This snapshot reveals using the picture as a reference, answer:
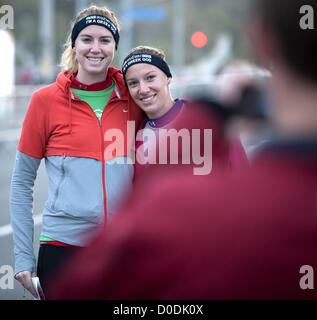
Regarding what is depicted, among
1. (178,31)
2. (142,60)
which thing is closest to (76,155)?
(142,60)

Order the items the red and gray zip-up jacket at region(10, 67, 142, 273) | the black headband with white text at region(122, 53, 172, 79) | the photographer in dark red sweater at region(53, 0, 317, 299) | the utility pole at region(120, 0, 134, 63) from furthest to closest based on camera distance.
A: the utility pole at region(120, 0, 134, 63)
the black headband with white text at region(122, 53, 172, 79)
the red and gray zip-up jacket at region(10, 67, 142, 273)
the photographer in dark red sweater at region(53, 0, 317, 299)

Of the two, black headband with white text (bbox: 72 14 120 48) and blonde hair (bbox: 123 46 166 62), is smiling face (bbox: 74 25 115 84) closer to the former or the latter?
black headband with white text (bbox: 72 14 120 48)

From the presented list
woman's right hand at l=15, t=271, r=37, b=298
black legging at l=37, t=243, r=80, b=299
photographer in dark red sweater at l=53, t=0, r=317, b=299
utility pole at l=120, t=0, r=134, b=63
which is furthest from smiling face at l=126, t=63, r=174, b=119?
utility pole at l=120, t=0, r=134, b=63

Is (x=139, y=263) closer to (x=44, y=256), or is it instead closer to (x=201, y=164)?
(x=201, y=164)

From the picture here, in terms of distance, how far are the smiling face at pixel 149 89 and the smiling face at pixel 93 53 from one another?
0.43ft

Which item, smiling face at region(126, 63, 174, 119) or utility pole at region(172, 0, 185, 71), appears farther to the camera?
utility pole at region(172, 0, 185, 71)

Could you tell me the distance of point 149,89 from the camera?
266 centimetres

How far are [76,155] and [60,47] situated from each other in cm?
122

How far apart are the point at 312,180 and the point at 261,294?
0.65 feet

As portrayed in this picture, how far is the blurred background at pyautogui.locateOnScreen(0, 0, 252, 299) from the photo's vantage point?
2.16m

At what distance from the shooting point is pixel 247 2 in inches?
32.2

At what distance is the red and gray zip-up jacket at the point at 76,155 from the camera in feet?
8.09

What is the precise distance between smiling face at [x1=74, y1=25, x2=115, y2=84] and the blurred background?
335mm

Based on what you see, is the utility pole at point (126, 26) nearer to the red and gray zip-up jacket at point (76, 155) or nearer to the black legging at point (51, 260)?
Answer: the red and gray zip-up jacket at point (76, 155)
